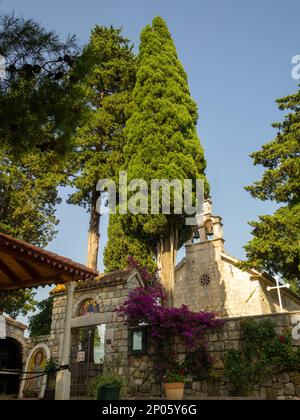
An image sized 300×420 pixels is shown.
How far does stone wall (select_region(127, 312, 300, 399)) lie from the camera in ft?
28.8

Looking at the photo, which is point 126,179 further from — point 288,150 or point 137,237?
point 288,150

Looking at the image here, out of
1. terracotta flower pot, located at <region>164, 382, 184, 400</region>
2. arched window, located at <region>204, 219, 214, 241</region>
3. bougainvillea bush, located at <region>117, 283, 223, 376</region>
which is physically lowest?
terracotta flower pot, located at <region>164, 382, 184, 400</region>

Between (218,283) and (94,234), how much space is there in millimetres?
9364

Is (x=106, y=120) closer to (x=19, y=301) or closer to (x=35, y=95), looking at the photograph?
(x=19, y=301)

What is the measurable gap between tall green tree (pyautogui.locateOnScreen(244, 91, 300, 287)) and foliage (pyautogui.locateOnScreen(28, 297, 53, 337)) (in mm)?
14496

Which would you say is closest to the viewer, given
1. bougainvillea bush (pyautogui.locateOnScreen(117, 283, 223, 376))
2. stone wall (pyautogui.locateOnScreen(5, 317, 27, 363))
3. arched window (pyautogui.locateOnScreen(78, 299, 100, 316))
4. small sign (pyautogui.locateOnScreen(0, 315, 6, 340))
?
bougainvillea bush (pyautogui.locateOnScreen(117, 283, 223, 376))

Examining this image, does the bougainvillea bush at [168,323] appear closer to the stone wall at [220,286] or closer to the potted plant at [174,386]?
the potted plant at [174,386]

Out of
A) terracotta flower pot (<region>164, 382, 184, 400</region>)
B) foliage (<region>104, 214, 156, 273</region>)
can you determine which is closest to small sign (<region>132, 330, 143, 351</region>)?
terracotta flower pot (<region>164, 382, 184, 400</region>)

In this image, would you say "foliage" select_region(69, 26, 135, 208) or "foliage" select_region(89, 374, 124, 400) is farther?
"foliage" select_region(69, 26, 135, 208)

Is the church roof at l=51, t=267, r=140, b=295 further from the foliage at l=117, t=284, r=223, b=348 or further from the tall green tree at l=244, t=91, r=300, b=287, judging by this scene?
the tall green tree at l=244, t=91, r=300, b=287

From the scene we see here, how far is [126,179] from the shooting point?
1638 centimetres

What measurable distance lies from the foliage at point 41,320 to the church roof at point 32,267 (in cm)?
1550

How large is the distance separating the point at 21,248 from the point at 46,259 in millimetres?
592

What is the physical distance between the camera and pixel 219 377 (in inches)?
380
